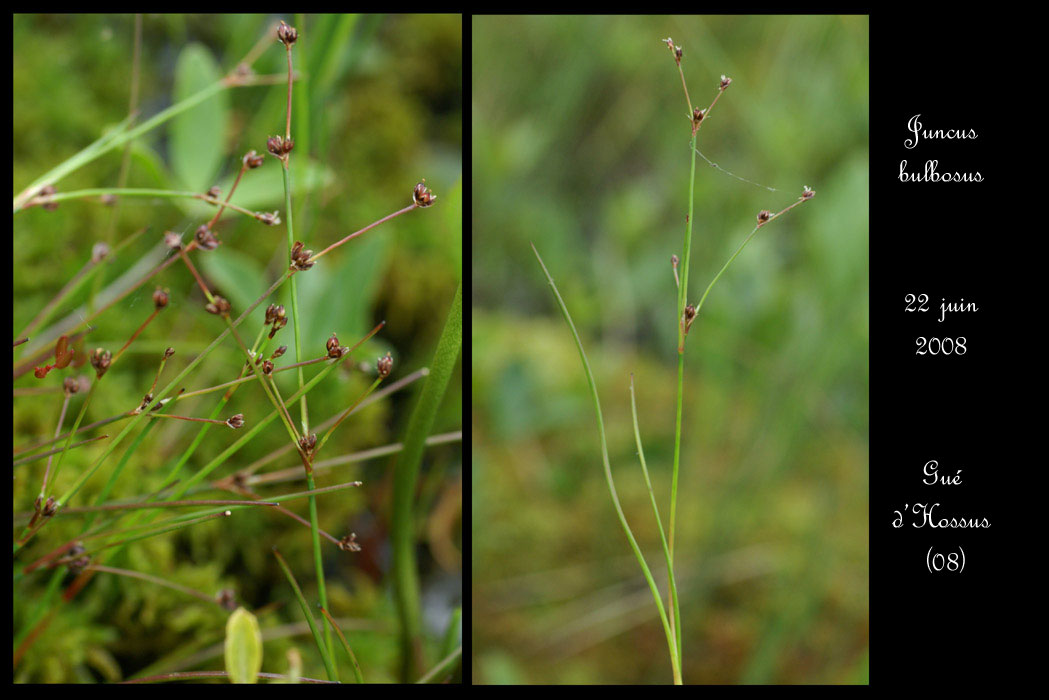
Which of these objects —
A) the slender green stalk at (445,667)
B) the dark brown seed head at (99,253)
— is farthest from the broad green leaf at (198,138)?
the slender green stalk at (445,667)

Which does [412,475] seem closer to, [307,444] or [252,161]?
[307,444]

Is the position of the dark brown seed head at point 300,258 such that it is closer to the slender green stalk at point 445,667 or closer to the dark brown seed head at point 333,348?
the dark brown seed head at point 333,348

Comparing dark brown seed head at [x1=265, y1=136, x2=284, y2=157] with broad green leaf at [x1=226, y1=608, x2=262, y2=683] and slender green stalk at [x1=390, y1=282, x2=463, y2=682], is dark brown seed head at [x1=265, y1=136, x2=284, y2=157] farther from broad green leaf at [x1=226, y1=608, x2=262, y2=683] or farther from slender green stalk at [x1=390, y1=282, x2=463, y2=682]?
broad green leaf at [x1=226, y1=608, x2=262, y2=683]

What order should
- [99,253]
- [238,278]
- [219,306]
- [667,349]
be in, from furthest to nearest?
[667,349], [238,278], [99,253], [219,306]
